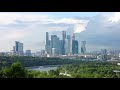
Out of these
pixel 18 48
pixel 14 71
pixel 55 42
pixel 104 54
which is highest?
pixel 55 42

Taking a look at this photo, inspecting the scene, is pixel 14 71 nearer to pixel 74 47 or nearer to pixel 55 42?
pixel 55 42

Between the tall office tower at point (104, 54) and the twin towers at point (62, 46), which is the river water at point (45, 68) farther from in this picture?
the tall office tower at point (104, 54)

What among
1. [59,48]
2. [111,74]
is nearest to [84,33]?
[59,48]

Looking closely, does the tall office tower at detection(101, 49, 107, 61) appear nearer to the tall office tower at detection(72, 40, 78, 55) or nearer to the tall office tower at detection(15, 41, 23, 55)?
the tall office tower at detection(72, 40, 78, 55)

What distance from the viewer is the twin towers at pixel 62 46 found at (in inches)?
214

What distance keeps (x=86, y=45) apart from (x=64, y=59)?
540mm

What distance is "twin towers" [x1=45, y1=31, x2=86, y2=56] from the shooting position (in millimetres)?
5430

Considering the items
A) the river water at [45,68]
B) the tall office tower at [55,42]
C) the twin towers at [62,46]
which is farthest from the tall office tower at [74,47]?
the river water at [45,68]

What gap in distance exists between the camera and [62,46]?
546cm

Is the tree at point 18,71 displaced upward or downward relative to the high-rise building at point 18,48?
downward

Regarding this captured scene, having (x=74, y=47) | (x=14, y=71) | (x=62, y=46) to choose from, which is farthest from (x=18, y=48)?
(x=74, y=47)

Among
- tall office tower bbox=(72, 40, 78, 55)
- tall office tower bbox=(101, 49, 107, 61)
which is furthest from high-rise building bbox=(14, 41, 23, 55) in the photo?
tall office tower bbox=(101, 49, 107, 61)
